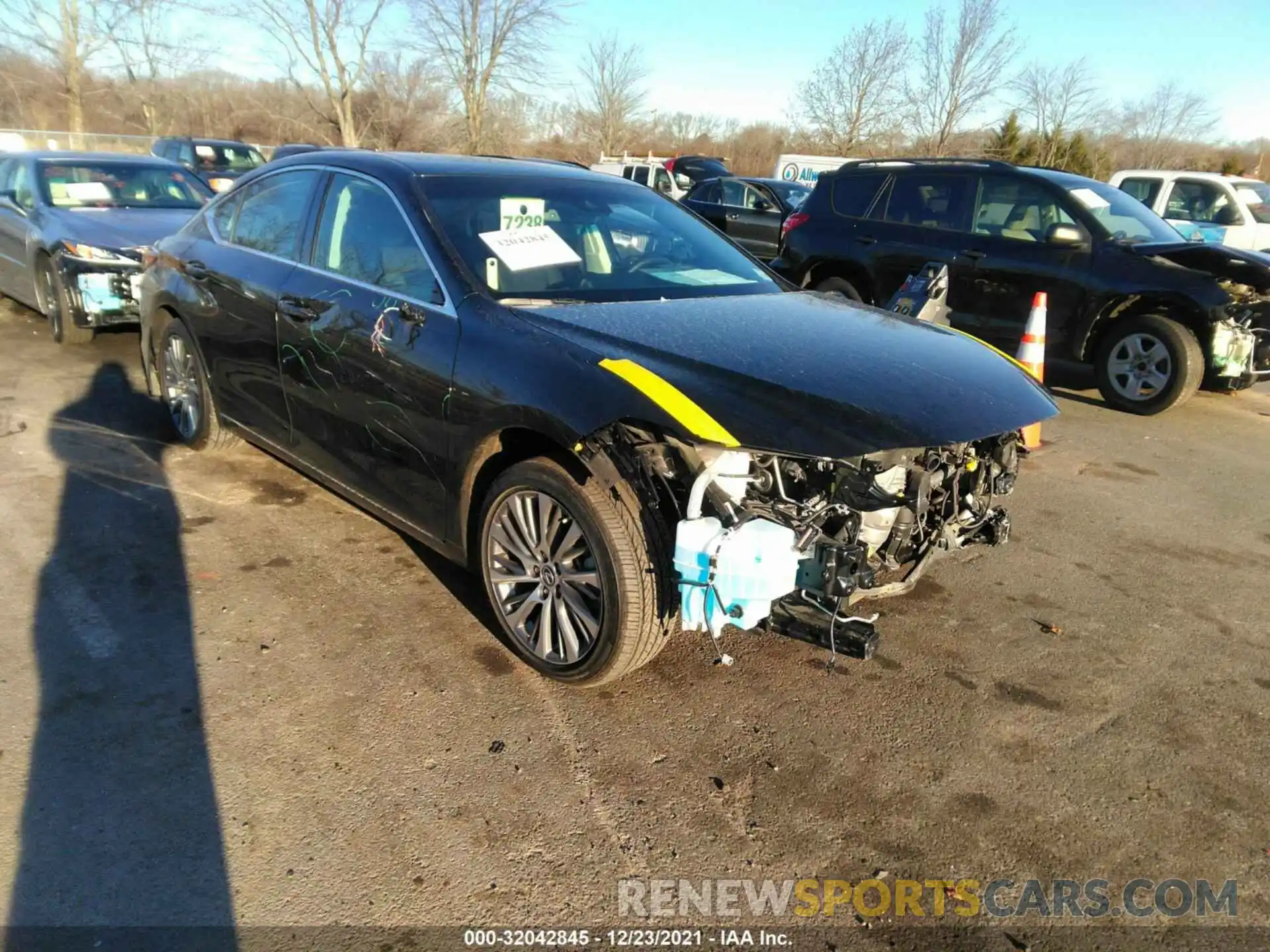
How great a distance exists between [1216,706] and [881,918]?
68.9 inches

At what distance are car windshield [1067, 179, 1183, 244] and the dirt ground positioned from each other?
3.67m

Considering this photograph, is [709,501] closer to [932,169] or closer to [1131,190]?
[932,169]

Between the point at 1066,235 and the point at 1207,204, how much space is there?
8.26 metres

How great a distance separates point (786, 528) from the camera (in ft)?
9.02

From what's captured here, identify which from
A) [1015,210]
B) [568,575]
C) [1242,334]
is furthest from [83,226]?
[1242,334]

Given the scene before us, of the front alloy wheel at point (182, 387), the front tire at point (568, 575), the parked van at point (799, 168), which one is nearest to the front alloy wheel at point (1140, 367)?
the front tire at point (568, 575)

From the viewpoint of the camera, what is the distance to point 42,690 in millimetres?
3057

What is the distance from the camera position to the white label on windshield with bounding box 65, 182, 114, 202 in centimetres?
819

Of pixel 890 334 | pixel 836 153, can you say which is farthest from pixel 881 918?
pixel 836 153

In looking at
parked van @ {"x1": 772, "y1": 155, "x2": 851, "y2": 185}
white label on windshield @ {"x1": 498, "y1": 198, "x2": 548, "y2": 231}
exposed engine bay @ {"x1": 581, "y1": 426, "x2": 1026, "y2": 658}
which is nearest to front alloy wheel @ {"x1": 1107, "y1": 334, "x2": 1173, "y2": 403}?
exposed engine bay @ {"x1": 581, "y1": 426, "x2": 1026, "y2": 658}

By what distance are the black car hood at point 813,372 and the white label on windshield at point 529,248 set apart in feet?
1.04

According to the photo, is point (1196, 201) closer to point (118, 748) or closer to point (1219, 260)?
point (1219, 260)

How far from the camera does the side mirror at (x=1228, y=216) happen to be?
42.9ft

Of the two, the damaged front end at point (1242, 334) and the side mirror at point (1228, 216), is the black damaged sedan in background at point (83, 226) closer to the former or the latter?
the damaged front end at point (1242, 334)
